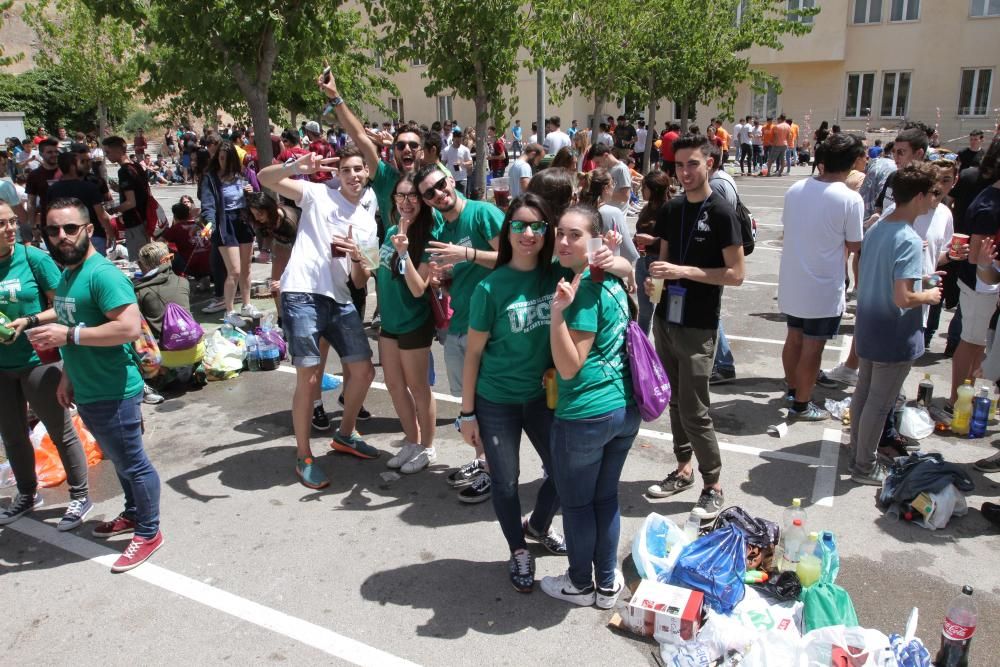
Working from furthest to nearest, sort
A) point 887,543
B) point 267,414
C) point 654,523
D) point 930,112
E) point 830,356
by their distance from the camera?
point 930,112 < point 830,356 < point 267,414 < point 887,543 < point 654,523

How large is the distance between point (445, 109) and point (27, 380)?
3679 cm

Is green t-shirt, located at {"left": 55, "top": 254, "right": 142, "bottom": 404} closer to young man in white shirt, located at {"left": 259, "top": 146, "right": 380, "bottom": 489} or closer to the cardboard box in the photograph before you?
young man in white shirt, located at {"left": 259, "top": 146, "right": 380, "bottom": 489}

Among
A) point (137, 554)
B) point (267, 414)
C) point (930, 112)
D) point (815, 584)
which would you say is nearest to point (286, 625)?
point (137, 554)

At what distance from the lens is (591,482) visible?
316 centimetres

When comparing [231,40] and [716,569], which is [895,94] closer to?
[231,40]

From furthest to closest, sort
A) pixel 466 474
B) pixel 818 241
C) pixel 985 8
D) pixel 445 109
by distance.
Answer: pixel 445 109
pixel 985 8
pixel 818 241
pixel 466 474

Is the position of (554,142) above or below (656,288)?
above

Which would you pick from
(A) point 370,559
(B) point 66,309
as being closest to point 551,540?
(A) point 370,559

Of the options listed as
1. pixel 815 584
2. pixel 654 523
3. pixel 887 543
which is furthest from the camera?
pixel 887 543

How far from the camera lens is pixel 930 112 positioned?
1204 inches

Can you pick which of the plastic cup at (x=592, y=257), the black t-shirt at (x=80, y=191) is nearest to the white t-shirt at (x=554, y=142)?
the black t-shirt at (x=80, y=191)

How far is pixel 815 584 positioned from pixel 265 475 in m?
3.38

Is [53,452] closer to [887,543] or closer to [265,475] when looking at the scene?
[265,475]

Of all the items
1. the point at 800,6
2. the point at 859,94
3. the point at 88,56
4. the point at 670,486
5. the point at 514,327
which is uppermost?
the point at 800,6
